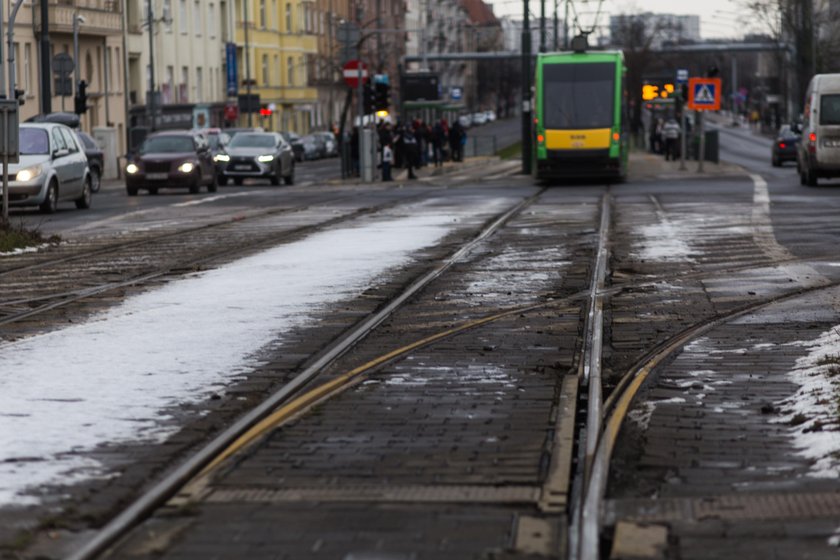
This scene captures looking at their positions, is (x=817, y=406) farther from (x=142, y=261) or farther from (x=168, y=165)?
(x=168, y=165)

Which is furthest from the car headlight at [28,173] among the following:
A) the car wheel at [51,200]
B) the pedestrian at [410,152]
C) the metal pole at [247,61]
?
the metal pole at [247,61]

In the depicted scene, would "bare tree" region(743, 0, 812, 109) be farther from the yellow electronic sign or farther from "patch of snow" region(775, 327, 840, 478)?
"patch of snow" region(775, 327, 840, 478)

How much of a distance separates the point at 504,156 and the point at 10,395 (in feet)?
248

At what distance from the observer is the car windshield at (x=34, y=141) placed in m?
32.5

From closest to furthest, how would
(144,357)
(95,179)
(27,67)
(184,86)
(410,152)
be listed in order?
1. (144,357)
2. (95,179)
3. (410,152)
4. (27,67)
5. (184,86)

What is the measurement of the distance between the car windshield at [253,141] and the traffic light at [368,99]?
9.30 feet

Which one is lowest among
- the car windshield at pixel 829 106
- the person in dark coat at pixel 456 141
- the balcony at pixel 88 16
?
the person in dark coat at pixel 456 141

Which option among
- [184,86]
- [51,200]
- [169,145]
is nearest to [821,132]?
[169,145]

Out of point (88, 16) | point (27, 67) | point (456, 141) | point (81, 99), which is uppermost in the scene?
point (88, 16)

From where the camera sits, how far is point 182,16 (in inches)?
3656

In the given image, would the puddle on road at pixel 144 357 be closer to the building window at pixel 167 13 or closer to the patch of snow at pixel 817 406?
the patch of snow at pixel 817 406

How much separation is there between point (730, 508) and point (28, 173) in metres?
26.1

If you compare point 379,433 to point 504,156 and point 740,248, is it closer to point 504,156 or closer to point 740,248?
point 740,248

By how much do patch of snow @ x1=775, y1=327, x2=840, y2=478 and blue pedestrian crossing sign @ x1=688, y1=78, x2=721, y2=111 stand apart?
37810mm
